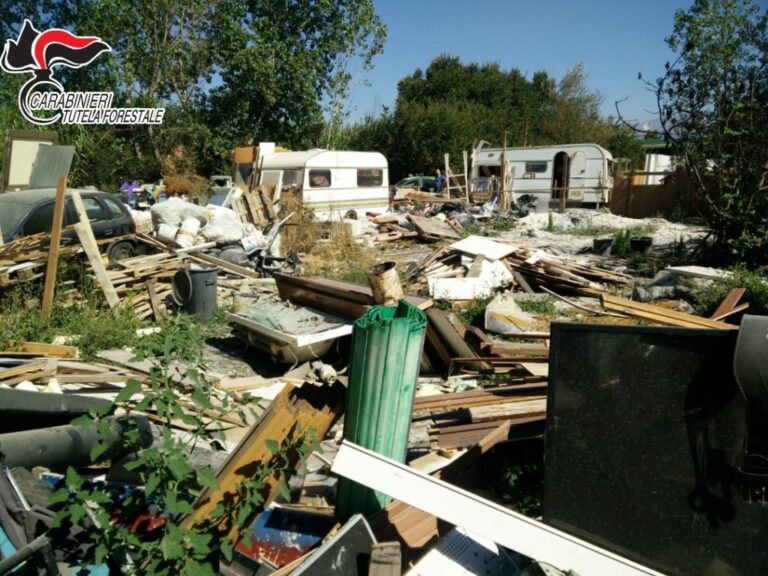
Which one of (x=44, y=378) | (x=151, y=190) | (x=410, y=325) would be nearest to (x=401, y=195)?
(x=151, y=190)

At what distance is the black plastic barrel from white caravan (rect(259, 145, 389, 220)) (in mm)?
8779

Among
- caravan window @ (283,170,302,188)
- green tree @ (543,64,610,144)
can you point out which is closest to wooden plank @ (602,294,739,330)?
caravan window @ (283,170,302,188)

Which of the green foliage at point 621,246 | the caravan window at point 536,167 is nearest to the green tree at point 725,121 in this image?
the green foliage at point 621,246

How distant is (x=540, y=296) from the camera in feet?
29.8

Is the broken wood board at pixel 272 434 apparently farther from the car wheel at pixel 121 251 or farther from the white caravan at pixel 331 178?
the white caravan at pixel 331 178

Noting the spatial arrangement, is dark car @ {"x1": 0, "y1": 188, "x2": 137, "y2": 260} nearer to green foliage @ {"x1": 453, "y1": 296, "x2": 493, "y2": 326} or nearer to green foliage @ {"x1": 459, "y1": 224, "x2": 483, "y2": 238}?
green foliage @ {"x1": 453, "y1": 296, "x2": 493, "y2": 326}

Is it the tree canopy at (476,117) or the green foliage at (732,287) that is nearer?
the green foliage at (732,287)

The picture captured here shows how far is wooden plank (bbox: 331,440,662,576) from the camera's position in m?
2.25

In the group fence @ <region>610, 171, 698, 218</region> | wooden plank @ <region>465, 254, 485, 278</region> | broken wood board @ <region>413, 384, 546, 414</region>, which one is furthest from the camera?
fence @ <region>610, 171, 698, 218</region>

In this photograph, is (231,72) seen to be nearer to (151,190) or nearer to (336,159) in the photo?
(151,190)

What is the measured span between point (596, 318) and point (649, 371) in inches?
226

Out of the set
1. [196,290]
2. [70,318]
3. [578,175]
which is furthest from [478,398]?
[578,175]

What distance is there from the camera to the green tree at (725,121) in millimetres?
11000

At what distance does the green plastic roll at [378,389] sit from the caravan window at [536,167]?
75.2 ft
